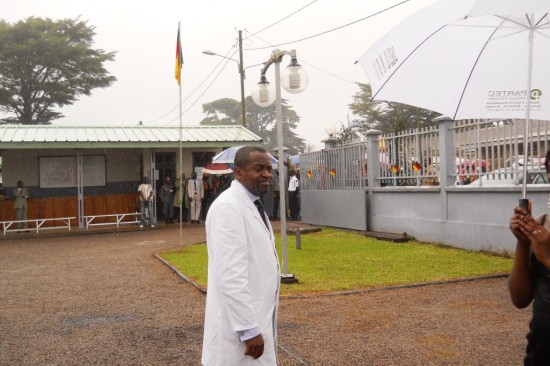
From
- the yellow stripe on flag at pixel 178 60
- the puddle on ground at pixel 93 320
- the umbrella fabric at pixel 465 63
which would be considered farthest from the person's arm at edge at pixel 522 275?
the yellow stripe on flag at pixel 178 60

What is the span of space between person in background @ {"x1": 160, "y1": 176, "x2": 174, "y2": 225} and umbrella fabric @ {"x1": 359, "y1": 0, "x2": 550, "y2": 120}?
53.3 ft

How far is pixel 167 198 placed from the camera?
827 inches

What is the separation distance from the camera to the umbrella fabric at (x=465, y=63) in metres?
4.43

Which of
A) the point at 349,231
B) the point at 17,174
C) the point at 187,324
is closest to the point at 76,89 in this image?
the point at 17,174

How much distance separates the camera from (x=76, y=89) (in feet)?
136

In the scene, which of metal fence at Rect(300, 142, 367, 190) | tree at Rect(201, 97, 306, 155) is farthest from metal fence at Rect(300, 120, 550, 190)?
tree at Rect(201, 97, 306, 155)

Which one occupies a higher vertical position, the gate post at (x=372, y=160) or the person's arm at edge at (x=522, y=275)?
the gate post at (x=372, y=160)

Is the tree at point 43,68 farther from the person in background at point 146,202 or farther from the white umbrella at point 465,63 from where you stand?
the white umbrella at point 465,63

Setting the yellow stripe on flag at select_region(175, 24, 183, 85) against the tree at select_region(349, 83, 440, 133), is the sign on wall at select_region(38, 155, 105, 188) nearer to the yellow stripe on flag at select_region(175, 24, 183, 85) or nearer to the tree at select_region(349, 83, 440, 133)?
the yellow stripe on flag at select_region(175, 24, 183, 85)

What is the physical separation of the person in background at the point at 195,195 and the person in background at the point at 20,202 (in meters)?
5.29

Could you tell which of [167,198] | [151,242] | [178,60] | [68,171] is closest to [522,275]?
[178,60]

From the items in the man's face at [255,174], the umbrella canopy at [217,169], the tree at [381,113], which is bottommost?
the man's face at [255,174]

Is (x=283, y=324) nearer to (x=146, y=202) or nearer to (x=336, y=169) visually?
(x=336, y=169)

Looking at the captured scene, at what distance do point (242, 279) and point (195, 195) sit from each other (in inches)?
728
